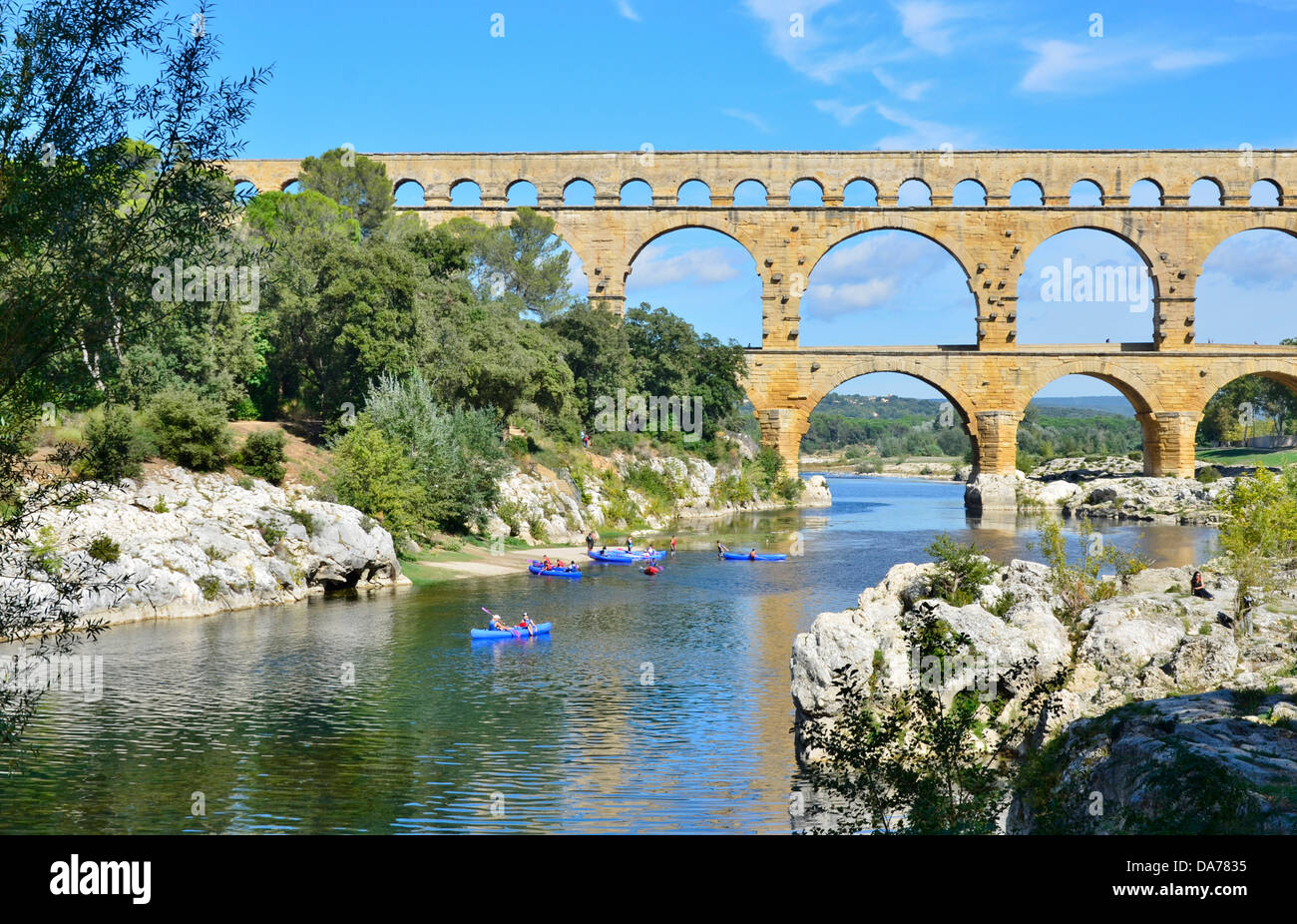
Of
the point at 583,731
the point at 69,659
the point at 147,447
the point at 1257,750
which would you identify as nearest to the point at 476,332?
the point at 147,447

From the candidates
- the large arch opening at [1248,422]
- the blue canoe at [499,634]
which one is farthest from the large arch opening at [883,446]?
the blue canoe at [499,634]

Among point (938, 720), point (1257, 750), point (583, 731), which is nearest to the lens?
point (1257, 750)

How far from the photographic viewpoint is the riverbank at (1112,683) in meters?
7.93

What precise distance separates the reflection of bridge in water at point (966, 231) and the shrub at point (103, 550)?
3360 cm

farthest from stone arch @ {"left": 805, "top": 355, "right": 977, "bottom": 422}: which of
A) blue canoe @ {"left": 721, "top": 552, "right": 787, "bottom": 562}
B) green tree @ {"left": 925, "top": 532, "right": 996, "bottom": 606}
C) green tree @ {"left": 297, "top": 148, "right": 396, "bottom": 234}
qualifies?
green tree @ {"left": 925, "top": 532, "right": 996, "bottom": 606}

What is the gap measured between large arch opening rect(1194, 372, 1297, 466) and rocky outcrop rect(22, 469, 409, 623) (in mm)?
59779

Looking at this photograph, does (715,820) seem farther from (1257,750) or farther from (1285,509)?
(1285,509)

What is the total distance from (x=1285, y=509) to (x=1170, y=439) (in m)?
39.1

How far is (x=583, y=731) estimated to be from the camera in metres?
13.9

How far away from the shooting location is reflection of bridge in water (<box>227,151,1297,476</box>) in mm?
51688

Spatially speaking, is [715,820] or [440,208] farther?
[440,208]

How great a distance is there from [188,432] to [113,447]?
241cm

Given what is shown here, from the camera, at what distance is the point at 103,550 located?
20594 mm

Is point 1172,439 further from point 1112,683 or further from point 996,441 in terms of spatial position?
point 1112,683
